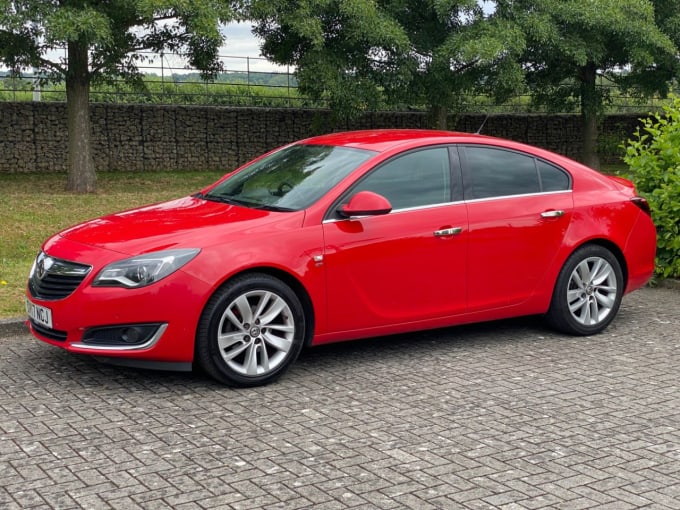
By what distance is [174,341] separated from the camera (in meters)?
5.96

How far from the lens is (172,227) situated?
251 inches

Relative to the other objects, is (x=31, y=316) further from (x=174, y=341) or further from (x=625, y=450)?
(x=625, y=450)

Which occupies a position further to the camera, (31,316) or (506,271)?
(506,271)

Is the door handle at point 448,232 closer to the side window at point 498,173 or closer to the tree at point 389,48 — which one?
the side window at point 498,173

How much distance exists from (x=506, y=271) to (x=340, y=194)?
1.51 meters

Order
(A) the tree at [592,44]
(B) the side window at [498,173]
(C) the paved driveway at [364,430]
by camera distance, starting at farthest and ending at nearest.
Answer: (A) the tree at [592,44] → (B) the side window at [498,173] → (C) the paved driveway at [364,430]

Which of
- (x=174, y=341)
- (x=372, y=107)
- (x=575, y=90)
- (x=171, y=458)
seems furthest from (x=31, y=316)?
(x=575, y=90)

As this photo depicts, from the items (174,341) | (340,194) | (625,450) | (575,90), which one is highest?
(575,90)

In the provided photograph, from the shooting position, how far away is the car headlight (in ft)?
19.5

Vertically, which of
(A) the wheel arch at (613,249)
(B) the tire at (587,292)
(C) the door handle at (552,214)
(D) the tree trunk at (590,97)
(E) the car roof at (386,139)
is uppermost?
(D) the tree trunk at (590,97)

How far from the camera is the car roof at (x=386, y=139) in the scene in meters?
7.16

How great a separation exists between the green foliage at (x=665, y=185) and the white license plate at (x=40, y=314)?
257 inches

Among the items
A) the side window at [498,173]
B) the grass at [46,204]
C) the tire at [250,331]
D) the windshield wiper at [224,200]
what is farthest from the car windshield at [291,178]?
the grass at [46,204]

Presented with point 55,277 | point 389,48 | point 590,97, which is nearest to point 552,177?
point 55,277
